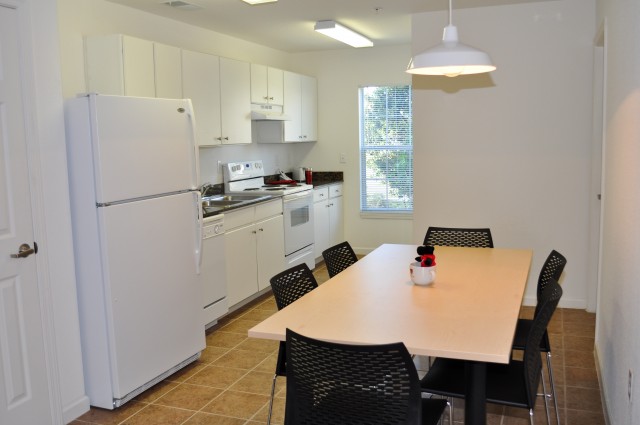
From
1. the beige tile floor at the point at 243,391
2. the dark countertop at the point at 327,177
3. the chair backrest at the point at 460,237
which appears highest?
the dark countertop at the point at 327,177

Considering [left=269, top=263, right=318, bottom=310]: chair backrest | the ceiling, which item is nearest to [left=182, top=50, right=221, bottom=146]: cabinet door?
the ceiling

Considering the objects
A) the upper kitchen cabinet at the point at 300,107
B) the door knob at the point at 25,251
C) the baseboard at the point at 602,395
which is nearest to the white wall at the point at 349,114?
the upper kitchen cabinet at the point at 300,107

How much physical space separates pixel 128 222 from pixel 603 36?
3.40m

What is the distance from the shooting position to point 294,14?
16.4ft

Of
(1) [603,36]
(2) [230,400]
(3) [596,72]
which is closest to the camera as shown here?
(2) [230,400]

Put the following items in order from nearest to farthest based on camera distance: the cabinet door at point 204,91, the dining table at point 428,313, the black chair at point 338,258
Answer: the dining table at point 428,313 < the black chair at point 338,258 < the cabinet door at point 204,91

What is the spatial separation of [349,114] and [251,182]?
5.33 feet

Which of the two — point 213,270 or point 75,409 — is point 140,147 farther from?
point 75,409

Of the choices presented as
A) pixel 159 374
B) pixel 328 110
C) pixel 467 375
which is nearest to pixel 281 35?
pixel 328 110

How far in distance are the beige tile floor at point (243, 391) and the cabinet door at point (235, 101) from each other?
6.11 feet

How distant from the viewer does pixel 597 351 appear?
3840 millimetres

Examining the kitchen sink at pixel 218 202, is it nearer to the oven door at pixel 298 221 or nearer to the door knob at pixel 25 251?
the oven door at pixel 298 221

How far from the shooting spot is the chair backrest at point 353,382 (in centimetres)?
192

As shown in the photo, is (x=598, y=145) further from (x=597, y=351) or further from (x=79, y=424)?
(x=79, y=424)
